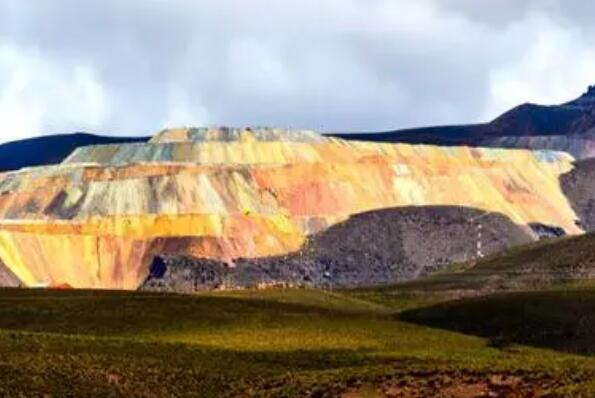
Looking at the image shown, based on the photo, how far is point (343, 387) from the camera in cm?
5481

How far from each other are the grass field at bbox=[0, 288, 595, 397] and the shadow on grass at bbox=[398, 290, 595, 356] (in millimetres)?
174

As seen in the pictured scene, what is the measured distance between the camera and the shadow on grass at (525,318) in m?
92.2

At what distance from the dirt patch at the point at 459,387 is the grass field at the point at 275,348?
0.05 meters

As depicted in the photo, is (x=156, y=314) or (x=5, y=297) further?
(x=5, y=297)

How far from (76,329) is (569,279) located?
67043 millimetres

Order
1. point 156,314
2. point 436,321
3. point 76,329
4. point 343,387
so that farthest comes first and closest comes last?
point 436,321, point 156,314, point 76,329, point 343,387

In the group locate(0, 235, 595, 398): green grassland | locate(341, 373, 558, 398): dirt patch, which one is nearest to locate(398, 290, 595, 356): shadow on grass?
locate(0, 235, 595, 398): green grassland

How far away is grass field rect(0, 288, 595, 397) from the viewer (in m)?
54.9

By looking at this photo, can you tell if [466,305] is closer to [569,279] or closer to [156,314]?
[156,314]

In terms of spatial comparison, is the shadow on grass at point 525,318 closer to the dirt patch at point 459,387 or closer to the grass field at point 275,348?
the grass field at point 275,348

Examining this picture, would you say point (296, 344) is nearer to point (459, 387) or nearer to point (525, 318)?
point (459, 387)

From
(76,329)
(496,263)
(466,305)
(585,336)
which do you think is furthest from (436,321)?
(496,263)

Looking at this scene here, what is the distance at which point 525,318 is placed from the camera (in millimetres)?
98875

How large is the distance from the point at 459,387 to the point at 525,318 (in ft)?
149
